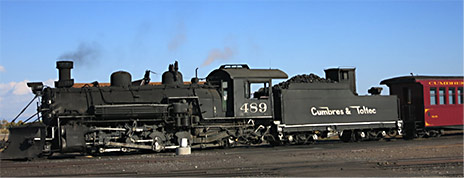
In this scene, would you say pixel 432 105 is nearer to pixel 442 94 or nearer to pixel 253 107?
pixel 442 94

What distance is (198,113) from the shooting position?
1712 centimetres

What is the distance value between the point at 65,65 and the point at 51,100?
4.03 ft

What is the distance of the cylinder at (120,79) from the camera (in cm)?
1681

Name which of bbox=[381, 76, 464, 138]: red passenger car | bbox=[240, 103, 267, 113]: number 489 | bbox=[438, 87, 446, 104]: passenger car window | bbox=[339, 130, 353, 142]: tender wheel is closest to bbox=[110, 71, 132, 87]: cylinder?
bbox=[240, 103, 267, 113]: number 489

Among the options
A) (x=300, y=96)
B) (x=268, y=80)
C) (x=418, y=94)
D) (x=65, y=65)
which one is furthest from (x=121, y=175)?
(x=418, y=94)

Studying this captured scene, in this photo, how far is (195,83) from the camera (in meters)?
17.5

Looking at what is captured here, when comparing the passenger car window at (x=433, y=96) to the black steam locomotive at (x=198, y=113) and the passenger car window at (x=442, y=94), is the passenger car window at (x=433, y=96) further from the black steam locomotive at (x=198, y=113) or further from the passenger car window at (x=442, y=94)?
the black steam locomotive at (x=198, y=113)

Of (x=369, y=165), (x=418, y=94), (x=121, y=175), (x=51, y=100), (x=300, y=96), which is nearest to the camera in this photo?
(x=121, y=175)

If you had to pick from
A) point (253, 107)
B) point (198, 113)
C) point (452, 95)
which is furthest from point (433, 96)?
point (198, 113)

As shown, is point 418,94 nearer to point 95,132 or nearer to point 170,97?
point 170,97

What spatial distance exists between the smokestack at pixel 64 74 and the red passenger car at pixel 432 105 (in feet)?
45.7

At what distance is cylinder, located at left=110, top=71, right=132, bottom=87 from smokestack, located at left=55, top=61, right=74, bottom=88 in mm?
1372

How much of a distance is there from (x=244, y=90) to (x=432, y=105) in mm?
8951

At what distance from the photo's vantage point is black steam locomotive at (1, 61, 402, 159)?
15.8m
